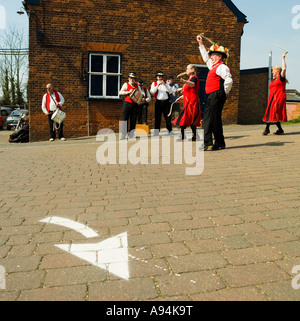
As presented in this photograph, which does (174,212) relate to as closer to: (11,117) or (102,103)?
(102,103)

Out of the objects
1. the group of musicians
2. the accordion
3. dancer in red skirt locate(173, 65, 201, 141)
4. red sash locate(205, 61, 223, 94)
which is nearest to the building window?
the group of musicians

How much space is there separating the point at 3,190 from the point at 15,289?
10.6ft

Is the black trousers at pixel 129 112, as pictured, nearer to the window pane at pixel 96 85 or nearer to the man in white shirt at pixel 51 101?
the man in white shirt at pixel 51 101

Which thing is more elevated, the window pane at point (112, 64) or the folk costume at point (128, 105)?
the window pane at point (112, 64)

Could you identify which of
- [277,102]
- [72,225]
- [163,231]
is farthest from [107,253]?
[277,102]

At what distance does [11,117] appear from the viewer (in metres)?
29.9

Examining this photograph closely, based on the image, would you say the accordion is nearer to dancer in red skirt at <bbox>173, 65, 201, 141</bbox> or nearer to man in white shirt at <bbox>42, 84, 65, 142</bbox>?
dancer in red skirt at <bbox>173, 65, 201, 141</bbox>

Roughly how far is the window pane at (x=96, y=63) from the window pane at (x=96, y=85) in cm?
27

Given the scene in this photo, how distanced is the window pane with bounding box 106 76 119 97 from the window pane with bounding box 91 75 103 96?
0.28 m

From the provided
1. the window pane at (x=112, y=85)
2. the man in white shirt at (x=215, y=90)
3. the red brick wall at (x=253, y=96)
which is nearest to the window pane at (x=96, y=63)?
the window pane at (x=112, y=85)

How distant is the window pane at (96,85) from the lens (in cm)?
1457

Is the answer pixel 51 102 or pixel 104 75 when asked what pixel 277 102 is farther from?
pixel 51 102

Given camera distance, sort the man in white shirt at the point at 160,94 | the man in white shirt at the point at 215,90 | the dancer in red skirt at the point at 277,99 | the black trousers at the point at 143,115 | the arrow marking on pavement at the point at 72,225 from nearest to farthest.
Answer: the arrow marking on pavement at the point at 72,225 < the man in white shirt at the point at 215,90 < the dancer in red skirt at the point at 277,99 < the man in white shirt at the point at 160,94 < the black trousers at the point at 143,115

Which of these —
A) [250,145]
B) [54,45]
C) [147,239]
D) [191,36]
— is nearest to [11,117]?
[54,45]
